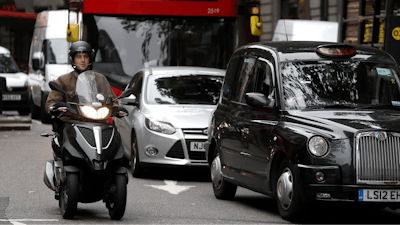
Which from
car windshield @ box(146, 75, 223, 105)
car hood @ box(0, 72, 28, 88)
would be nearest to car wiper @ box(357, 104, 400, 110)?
car windshield @ box(146, 75, 223, 105)

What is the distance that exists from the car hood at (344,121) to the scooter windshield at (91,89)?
69.3 inches

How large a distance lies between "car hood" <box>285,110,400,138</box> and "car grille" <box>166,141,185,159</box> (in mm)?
3646

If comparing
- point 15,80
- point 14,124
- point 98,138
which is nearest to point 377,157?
point 98,138

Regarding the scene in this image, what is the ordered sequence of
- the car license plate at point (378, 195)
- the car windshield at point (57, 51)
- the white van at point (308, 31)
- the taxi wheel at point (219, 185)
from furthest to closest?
the car windshield at point (57, 51) < the white van at point (308, 31) < the taxi wheel at point (219, 185) < the car license plate at point (378, 195)

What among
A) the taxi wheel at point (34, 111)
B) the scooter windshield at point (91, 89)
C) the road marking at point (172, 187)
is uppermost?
the scooter windshield at point (91, 89)

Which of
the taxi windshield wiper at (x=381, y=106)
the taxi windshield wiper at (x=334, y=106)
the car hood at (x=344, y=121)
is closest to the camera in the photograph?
the car hood at (x=344, y=121)

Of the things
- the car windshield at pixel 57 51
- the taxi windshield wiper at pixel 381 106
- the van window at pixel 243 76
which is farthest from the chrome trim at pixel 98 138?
the car windshield at pixel 57 51

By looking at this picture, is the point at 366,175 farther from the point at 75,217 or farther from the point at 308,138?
the point at 75,217

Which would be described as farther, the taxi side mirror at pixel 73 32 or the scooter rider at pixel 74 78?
the taxi side mirror at pixel 73 32

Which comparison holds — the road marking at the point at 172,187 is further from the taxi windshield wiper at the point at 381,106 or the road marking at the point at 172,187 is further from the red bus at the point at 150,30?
the red bus at the point at 150,30

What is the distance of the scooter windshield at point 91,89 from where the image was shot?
7883 millimetres

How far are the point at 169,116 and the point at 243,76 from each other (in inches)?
104

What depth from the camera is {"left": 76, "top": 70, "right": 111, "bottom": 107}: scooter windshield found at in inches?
310

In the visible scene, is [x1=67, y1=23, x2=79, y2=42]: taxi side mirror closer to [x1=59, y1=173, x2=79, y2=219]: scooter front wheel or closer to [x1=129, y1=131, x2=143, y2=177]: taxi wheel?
[x1=129, y1=131, x2=143, y2=177]: taxi wheel
